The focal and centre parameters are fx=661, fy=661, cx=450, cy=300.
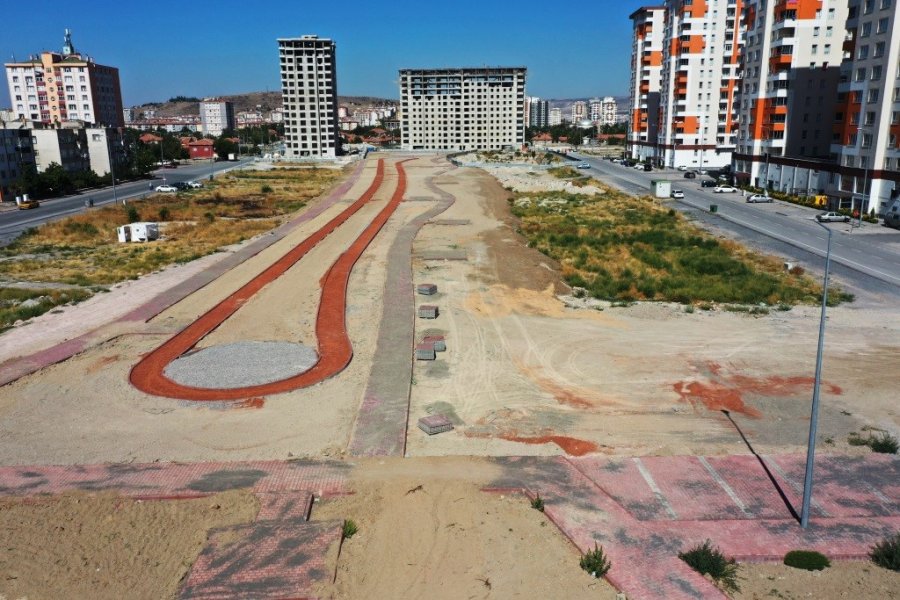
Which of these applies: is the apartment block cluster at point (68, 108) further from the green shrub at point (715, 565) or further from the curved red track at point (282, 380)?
the green shrub at point (715, 565)

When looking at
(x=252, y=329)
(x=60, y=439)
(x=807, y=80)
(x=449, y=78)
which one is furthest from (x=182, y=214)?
(x=449, y=78)

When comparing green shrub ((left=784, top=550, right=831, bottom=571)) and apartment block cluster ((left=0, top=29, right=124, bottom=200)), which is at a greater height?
apartment block cluster ((left=0, top=29, right=124, bottom=200))

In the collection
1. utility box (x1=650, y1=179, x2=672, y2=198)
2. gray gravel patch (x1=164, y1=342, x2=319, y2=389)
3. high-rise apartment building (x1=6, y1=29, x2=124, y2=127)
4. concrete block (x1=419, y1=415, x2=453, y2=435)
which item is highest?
high-rise apartment building (x1=6, y1=29, x2=124, y2=127)

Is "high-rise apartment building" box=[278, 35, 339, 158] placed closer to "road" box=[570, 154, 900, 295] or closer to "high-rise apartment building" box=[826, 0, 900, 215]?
"road" box=[570, 154, 900, 295]

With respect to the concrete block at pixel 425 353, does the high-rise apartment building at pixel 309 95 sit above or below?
above

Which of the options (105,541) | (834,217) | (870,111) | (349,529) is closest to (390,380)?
(349,529)

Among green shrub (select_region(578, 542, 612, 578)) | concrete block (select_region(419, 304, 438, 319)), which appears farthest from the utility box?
green shrub (select_region(578, 542, 612, 578))

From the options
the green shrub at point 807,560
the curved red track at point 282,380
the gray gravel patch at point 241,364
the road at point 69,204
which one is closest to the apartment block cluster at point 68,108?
the road at point 69,204
